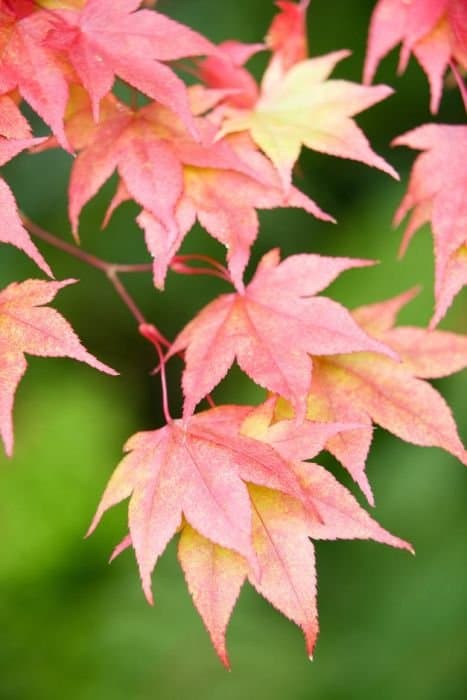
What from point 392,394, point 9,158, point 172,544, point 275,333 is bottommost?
point 172,544

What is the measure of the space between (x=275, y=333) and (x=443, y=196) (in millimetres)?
220

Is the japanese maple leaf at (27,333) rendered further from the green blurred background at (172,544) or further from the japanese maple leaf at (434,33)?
the green blurred background at (172,544)

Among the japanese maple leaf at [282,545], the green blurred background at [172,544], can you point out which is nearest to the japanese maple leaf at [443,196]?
the japanese maple leaf at [282,545]

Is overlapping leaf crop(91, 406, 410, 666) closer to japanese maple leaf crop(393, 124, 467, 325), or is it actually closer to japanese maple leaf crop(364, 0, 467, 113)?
japanese maple leaf crop(393, 124, 467, 325)

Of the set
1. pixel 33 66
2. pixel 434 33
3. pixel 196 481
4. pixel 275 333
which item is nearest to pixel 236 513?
pixel 196 481

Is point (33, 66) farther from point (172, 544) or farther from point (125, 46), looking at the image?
point (172, 544)

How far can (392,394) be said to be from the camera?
968mm

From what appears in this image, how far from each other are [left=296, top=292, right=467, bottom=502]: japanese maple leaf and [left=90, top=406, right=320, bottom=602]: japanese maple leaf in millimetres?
95

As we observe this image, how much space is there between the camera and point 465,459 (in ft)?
2.92

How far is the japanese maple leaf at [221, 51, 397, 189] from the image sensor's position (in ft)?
3.10

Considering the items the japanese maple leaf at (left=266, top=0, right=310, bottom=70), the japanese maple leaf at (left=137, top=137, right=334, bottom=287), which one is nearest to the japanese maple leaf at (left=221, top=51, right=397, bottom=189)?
the japanese maple leaf at (left=137, top=137, right=334, bottom=287)

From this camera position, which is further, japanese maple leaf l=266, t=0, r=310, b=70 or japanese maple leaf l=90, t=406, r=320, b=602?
japanese maple leaf l=266, t=0, r=310, b=70

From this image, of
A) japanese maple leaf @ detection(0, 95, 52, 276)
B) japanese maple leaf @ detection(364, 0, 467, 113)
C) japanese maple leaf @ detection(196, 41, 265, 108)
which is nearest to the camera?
japanese maple leaf @ detection(0, 95, 52, 276)

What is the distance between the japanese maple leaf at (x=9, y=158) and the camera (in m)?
0.75
